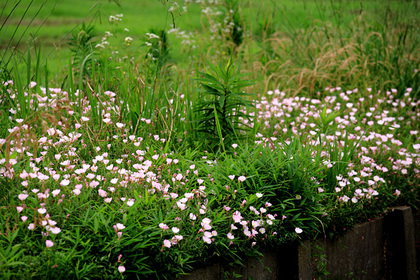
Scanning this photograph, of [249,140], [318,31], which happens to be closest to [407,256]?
[249,140]

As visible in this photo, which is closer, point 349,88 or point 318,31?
point 349,88

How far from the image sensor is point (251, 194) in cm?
256

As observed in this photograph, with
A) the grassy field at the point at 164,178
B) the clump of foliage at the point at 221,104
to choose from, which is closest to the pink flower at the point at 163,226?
the grassy field at the point at 164,178

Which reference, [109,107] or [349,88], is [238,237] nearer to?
[109,107]

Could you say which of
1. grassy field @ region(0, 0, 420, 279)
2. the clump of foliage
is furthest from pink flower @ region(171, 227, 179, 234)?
the clump of foliage

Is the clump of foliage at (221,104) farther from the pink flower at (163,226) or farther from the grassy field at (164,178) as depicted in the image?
the pink flower at (163,226)

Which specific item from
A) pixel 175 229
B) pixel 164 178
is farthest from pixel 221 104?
pixel 175 229

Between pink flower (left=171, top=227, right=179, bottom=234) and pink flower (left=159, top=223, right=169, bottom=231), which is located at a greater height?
pink flower (left=159, top=223, right=169, bottom=231)

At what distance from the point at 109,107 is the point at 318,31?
4164 mm

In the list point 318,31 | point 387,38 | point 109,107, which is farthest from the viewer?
point 318,31

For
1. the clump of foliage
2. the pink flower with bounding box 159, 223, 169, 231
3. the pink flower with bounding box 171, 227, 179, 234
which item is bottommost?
the pink flower with bounding box 171, 227, 179, 234

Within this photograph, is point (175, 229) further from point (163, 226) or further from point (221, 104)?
point (221, 104)

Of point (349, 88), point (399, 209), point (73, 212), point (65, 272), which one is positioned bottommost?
point (399, 209)

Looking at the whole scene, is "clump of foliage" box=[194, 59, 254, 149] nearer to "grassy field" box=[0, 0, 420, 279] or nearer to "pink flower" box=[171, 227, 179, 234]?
"grassy field" box=[0, 0, 420, 279]
